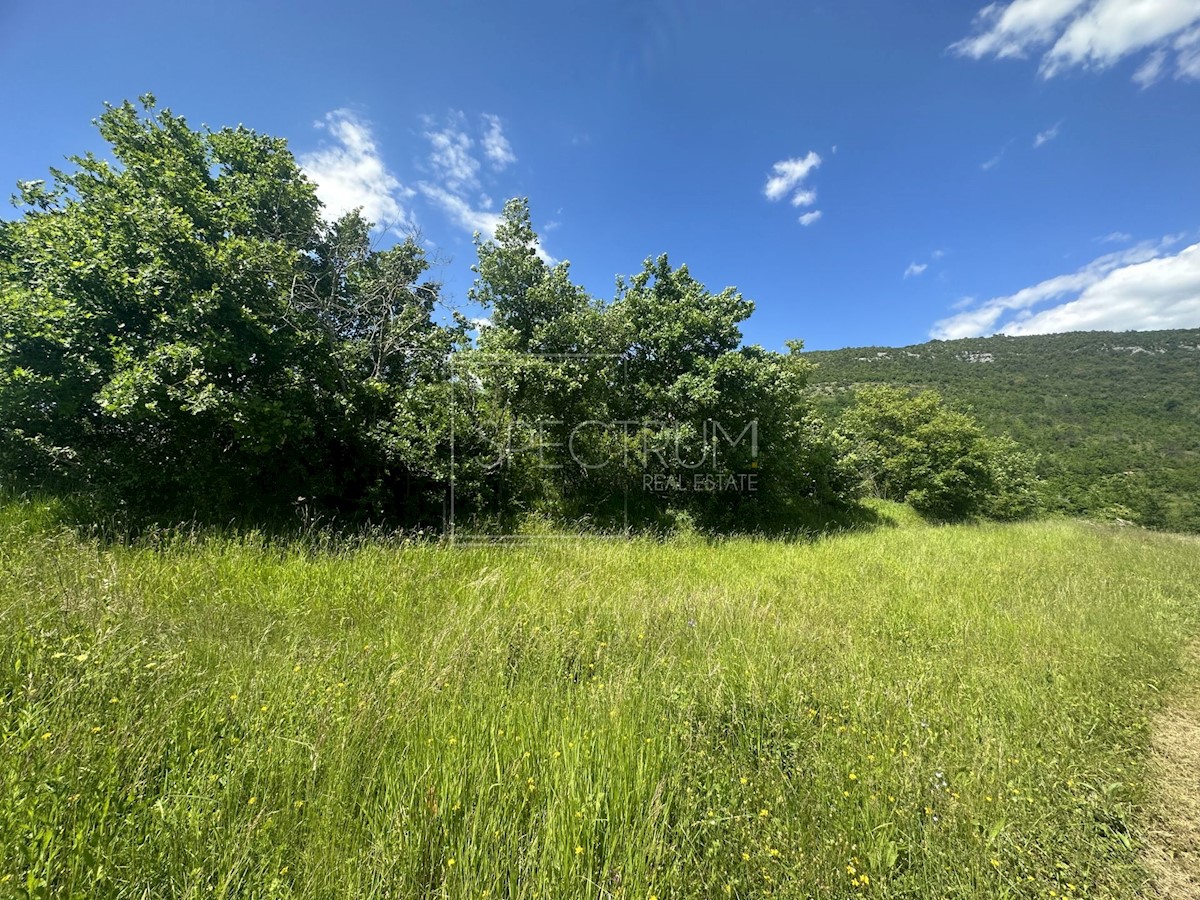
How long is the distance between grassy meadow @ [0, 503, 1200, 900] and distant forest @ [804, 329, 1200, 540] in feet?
93.1

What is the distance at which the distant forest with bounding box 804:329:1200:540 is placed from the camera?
36750 mm

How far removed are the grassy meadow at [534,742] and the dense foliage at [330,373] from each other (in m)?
2.91

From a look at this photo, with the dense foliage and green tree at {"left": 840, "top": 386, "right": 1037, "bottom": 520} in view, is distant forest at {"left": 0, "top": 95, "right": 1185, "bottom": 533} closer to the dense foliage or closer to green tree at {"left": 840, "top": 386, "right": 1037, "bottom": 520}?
the dense foliage

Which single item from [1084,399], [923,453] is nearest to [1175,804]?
[923,453]

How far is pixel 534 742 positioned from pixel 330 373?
8.19m

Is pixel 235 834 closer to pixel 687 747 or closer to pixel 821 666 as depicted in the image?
pixel 687 747

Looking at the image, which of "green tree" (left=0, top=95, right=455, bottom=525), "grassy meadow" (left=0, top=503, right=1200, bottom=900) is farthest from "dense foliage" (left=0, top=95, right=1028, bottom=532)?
"grassy meadow" (left=0, top=503, right=1200, bottom=900)

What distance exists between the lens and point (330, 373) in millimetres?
8125

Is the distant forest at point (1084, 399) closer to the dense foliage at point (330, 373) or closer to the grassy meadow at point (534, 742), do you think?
the dense foliage at point (330, 373)

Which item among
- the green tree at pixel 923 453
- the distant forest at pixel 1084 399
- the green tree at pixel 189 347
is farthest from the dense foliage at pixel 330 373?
the distant forest at pixel 1084 399

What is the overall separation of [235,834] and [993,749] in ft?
13.4

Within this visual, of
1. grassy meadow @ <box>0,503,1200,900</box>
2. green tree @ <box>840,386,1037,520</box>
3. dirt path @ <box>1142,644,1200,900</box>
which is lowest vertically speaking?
dirt path @ <box>1142,644,1200,900</box>

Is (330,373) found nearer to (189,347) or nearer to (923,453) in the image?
(189,347)

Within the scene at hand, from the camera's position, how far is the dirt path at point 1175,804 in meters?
2.08
